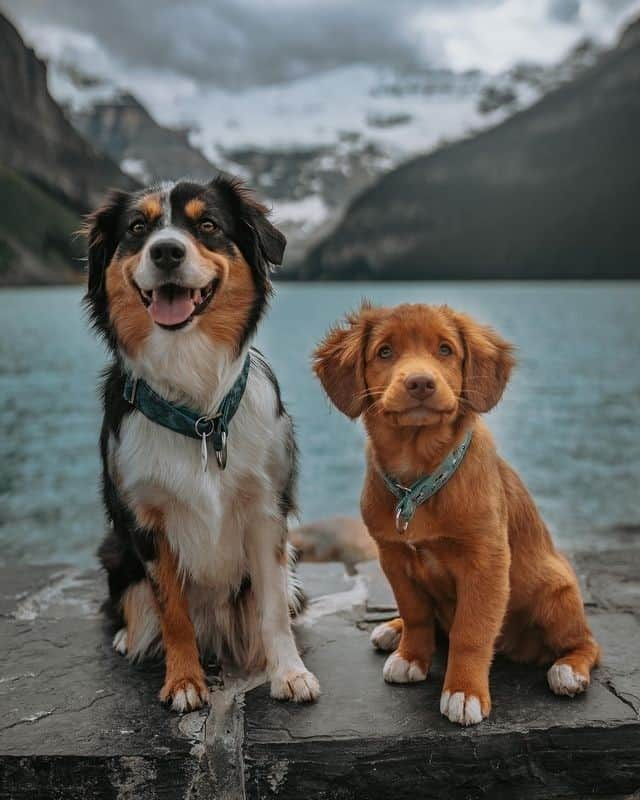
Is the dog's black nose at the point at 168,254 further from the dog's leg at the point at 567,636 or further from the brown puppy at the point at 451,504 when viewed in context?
the dog's leg at the point at 567,636

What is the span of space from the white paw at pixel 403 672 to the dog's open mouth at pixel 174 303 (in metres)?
1.48

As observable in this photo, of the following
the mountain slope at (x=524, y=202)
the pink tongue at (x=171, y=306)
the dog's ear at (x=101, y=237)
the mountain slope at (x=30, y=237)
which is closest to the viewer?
the pink tongue at (x=171, y=306)

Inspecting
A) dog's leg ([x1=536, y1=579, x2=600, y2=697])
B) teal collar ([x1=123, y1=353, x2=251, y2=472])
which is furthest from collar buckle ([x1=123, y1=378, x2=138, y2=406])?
dog's leg ([x1=536, y1=579, x2=600, y2=697])

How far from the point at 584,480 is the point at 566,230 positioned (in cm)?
9142

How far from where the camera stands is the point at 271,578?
322cm

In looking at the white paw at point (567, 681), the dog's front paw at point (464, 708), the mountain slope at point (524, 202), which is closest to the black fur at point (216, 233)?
the dog's front paw at point (464, 708)

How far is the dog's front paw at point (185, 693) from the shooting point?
296 cm

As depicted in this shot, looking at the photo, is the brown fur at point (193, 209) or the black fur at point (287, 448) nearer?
the brown fur at point (193, 209)

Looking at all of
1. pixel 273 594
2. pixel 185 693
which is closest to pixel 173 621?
pixel 185 693

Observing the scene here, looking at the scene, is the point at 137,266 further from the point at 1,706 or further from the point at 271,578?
the point at 1,706

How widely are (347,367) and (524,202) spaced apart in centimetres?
11534

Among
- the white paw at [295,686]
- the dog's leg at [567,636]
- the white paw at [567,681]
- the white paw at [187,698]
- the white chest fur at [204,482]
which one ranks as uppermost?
the white chest fur at [204,482]

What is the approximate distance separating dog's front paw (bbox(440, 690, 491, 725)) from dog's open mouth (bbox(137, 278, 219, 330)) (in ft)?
5.22

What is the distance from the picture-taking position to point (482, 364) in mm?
2816
